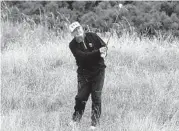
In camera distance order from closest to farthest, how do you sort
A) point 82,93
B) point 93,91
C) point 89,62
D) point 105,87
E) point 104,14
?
point 89,62, point 93,91, point 82,93, point 105,87, point 104,14

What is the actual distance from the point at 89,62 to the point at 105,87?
6.06 feet

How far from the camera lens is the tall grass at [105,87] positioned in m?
5.78

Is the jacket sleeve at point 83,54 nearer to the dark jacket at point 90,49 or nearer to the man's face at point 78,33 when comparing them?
the dark jacket at point 90,49

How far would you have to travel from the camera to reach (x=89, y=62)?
17.4ft

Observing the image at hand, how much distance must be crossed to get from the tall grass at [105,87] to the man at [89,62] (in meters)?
0.52

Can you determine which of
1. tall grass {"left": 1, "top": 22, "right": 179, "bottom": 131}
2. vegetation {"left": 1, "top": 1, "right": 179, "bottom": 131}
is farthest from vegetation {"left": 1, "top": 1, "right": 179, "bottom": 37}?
tall grass {"left": 1, "top": 22, "right": 179, "bottom": 131}

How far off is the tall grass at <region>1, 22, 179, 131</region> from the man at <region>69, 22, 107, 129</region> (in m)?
0.52

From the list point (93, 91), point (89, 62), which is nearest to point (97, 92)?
point (93, 91)

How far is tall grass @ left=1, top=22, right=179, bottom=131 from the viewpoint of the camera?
578 cm

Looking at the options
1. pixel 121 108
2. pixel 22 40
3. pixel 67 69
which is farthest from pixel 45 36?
pixel 121 108

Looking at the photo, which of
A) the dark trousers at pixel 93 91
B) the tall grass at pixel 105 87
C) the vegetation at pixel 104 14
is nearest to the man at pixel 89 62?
the dark trousers at pixel 93 91

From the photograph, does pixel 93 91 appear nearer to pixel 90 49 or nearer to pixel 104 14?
pixel 90 49

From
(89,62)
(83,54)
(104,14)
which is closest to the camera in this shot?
(83,54)

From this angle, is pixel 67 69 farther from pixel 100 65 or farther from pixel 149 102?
pixel 100 65
